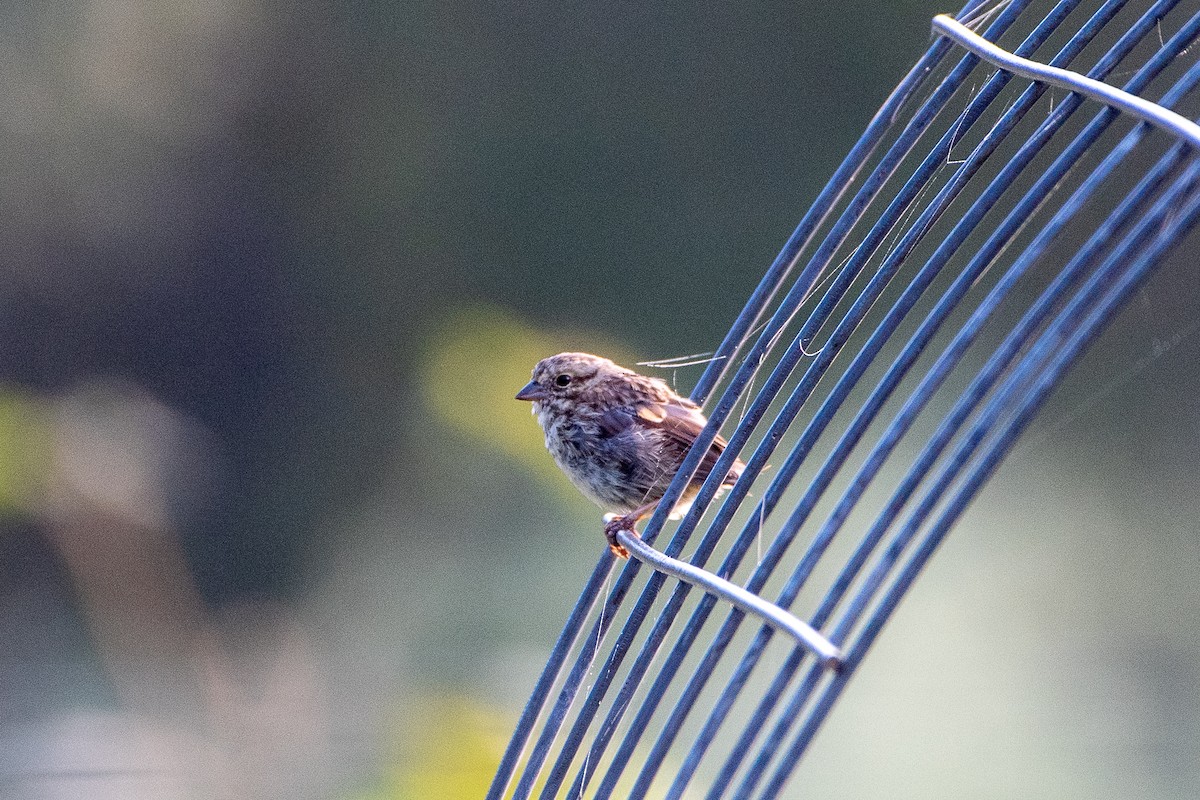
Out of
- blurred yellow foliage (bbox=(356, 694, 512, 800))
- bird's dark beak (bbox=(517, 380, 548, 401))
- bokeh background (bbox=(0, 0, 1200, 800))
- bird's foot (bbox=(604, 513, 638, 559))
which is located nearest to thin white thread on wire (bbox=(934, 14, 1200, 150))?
bird's foot (bbox=(604, 513, 638, 559))

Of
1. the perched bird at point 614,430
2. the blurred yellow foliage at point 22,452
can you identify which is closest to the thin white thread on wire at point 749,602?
the perched bird at point 614,430

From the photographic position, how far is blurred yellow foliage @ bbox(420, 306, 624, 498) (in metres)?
5.64

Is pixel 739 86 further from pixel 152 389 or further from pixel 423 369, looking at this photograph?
pixel 152 389

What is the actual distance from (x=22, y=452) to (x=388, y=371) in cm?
228

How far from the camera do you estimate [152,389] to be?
7.59 meters

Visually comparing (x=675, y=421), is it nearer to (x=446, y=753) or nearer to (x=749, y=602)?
(x=446, y=753)

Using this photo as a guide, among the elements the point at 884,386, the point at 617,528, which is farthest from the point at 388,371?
the point at 884,386

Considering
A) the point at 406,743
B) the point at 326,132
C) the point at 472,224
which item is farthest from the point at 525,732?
the point at 326,132

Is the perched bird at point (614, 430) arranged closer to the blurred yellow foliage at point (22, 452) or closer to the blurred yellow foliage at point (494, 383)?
the blurred yellow foliage at point (494, 383)

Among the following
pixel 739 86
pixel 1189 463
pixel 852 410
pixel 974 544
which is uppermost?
pixel 739 86

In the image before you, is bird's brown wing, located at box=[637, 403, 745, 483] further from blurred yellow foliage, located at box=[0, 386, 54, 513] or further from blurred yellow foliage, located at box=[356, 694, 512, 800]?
blurred yellow foliage, located at box=[0, 386, 54, 513]

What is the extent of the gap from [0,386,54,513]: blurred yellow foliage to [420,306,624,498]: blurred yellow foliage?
6.14 ft

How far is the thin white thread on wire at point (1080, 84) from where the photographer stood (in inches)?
64.4

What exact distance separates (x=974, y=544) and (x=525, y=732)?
4.31 metres
